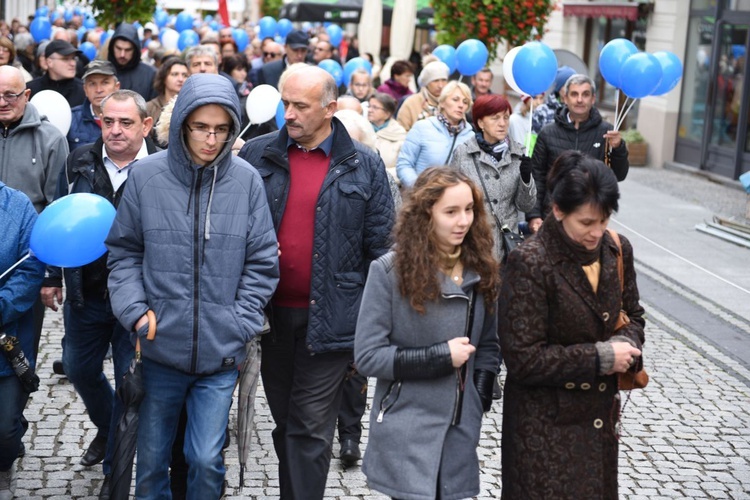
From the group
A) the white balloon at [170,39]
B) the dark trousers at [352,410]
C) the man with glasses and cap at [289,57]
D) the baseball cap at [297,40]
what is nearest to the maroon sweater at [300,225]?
the dark trousers at [352,410]

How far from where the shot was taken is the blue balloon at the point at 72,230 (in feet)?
16.4

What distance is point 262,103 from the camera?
26.7 feet

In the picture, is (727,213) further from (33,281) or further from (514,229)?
(33,281)

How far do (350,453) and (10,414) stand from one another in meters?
1.78

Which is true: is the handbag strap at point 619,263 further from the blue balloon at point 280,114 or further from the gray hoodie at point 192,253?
the blue balloon at point 280,114

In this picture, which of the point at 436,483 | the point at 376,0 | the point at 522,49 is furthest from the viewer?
the point at 376,0

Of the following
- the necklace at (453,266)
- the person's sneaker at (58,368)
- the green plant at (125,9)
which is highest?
the green plant at (125,9)

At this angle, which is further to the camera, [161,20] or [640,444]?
[161,20]

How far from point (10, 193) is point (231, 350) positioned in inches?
53.9

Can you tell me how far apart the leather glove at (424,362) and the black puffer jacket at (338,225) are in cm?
86

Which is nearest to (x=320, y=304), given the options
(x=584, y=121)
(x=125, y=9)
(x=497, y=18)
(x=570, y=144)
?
(x=570, y=144)

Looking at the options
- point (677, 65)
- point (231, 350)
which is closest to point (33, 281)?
point (231, 350)

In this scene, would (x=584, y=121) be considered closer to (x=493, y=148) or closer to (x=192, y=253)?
(x=493, y=148)

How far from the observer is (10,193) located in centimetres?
523
